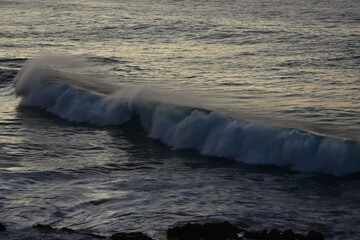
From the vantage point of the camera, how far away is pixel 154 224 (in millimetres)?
9195

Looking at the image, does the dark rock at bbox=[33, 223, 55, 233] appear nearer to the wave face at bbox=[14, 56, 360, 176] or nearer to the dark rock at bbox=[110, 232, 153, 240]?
the dark rock at bbox=[110, 232, 153, 240]

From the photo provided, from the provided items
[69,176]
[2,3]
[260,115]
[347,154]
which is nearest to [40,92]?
[260,115]

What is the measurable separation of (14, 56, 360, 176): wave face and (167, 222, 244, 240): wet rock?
4.35m

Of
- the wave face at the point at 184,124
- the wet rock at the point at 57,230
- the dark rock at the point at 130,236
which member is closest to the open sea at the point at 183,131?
the wave face at the point at 184,124

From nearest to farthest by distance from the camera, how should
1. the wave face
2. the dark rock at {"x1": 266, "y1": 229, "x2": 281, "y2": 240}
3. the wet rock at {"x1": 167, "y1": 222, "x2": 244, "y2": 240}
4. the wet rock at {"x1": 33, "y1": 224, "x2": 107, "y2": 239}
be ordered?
the dark rock at {"x1": 266, "y1": 229, "x2": 281, "y2": 240} → the wet rock at {"x1": 167, "y1": 222, "x2": 244, "y2": 240} → the wet rock at {"x1": 33, "y1": 224, "x2": 107, "y2": 239} → the wave face

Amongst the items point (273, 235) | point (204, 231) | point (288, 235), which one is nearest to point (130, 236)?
point (204, 231)

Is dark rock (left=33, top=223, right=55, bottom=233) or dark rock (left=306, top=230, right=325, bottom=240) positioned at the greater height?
dark rock (left=306, top=230, right=325, bottom=240)

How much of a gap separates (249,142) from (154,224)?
5.45 m

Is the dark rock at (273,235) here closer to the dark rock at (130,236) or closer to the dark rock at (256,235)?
the dark rock at (256,235)

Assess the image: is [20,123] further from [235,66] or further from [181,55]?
[181,55]

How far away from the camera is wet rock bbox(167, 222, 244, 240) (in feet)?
27.9

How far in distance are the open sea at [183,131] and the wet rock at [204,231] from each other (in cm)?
20

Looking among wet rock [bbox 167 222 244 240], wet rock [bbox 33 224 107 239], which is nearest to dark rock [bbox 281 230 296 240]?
wet rock [bbox 167 222 244 240]

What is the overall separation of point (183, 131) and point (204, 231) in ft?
23.3
